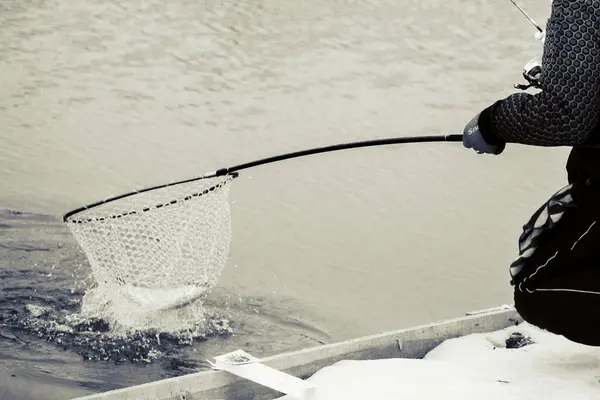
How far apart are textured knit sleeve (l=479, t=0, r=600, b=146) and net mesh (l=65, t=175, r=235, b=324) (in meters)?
1.59

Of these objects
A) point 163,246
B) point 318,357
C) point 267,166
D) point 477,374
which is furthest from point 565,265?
point 267,166

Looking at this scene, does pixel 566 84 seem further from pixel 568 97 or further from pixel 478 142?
pixel 478 142

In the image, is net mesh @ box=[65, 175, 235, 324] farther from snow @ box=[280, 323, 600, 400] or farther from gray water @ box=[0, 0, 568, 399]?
snow @ box=[280, 323, 600, 400]

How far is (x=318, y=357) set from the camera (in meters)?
3.09

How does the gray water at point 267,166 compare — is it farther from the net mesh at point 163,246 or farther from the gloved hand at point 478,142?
the gloved hand at point 478,142

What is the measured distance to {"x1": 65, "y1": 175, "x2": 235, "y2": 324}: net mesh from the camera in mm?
3707

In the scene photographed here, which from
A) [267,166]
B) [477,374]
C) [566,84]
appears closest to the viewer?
[566,84]

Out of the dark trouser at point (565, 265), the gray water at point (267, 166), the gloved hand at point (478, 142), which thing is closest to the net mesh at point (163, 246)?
the gray water at point (267, 166)

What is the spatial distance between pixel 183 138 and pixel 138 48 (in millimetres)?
3082

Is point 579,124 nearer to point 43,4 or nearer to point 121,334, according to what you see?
point 121,334

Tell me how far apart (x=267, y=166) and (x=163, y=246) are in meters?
2.77

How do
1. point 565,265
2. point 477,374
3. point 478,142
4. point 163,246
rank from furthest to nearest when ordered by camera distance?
point 163,246 → point 477,374 → point 478,142 → point 565,265

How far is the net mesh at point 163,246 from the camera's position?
3707mm

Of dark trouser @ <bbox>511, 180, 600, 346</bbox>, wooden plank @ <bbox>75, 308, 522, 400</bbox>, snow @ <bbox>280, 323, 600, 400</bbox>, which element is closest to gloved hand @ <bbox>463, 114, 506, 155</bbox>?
dark trouser @ <bbox>511, 180, 600, 346</bbox>
